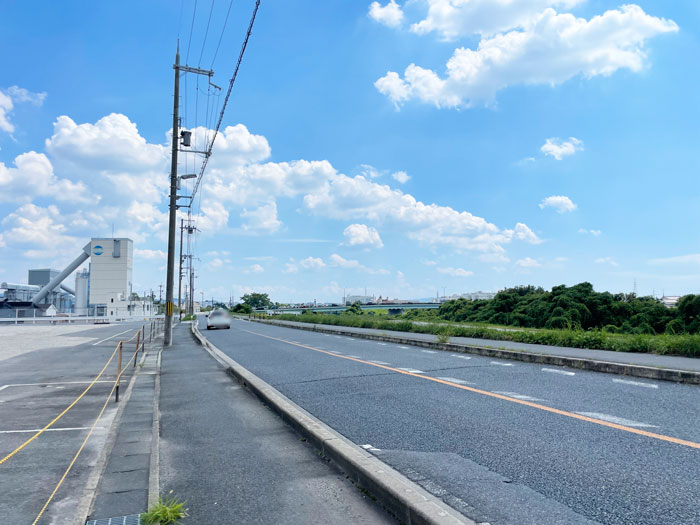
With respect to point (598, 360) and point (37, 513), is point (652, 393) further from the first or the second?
point (37, 513)

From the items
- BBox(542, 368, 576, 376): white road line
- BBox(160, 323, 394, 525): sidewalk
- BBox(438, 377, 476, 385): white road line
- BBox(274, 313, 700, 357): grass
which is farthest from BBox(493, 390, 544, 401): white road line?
BBox(274, 313, 700, 357): grass

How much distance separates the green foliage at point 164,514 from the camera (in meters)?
3.65

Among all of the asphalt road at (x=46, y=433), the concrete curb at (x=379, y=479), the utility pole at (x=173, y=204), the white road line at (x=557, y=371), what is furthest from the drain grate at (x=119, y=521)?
the utility pole at (x=173, y=204)

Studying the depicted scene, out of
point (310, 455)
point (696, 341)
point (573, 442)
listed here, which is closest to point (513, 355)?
point (696, 341)

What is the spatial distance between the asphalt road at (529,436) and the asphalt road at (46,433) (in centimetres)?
291

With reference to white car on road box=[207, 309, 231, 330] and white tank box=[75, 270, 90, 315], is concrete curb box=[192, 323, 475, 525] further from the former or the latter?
white tank box=[75, 270, 90, 315]

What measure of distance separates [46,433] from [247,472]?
3.65m

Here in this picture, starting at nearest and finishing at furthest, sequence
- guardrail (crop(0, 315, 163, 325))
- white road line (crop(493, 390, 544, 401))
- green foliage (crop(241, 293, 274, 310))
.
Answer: white road line (crop(493, 390, 544, 401))
guardrail (crop(0, 315, 163, 325))
green foliage (crop(241, 293, 274, 310))

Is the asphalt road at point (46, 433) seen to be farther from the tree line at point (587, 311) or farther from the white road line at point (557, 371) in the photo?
the tree line at point (587, 311)

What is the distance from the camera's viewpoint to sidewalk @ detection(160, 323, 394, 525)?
3.86 metres

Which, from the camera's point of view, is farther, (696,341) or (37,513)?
(696,341)

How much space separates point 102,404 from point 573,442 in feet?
25.0

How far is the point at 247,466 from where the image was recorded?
502 cm

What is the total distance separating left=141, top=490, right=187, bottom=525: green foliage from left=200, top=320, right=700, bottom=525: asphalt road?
196 cm
